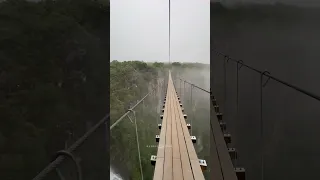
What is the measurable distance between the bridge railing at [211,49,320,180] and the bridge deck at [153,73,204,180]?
1008mm

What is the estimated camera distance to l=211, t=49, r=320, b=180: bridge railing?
562 mm

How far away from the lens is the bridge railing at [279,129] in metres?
0.56

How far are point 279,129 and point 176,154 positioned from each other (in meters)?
2.12

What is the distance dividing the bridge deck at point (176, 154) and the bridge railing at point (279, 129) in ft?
3.31
